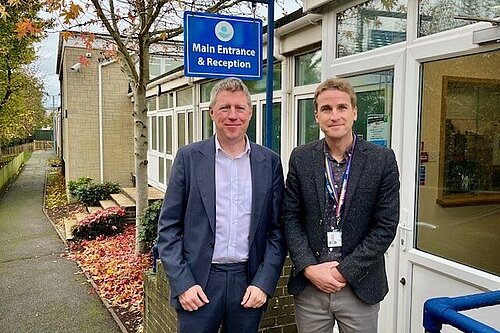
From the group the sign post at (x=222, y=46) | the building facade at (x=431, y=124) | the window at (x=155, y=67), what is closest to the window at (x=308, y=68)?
the building facade at (x=431, y=124)

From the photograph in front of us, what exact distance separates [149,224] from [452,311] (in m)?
6.08

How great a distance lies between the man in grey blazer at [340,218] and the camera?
6.23 feet

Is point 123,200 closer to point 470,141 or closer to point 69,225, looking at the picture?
point 69,225

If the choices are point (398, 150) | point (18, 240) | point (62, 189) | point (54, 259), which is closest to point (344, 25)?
point (398, 150)

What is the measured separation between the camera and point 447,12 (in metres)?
2.54

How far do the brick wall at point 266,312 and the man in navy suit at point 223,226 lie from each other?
3.37 ft

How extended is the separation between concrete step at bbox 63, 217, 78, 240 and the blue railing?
882 centimetres

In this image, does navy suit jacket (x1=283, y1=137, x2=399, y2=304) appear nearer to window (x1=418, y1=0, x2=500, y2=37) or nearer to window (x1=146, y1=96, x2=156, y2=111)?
window (x1=418, y1=0, x2=500, y2=37)

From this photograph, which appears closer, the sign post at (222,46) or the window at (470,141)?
the window at (470,141)

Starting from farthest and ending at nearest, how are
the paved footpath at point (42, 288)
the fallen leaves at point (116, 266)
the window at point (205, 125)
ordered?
the window at point (205, 125)
the fallen leaves at point (116, 266)
the paved footpath at point (42, 288)

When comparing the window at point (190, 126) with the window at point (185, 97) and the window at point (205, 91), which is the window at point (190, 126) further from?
the window at point (205, 91)

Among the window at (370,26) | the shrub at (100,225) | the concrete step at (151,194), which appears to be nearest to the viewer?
the window at (370,26)

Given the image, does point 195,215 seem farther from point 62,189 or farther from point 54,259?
point 62,189

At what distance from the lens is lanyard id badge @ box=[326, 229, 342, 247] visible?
1.95m
